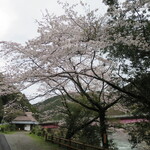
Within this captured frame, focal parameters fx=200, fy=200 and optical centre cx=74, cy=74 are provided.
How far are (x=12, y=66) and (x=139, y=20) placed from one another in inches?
196

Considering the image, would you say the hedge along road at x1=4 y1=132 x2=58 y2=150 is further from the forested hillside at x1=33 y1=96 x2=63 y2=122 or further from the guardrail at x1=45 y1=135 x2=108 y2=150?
the forested hillside at x1=33 y1=96 x2=63 y2=122

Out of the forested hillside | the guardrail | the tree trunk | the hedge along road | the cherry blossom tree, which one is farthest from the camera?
the forested hillside

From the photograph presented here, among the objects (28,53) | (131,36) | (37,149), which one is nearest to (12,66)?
(28,53)

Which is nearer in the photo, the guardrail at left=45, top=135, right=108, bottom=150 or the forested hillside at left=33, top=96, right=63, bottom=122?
the guardrail at left=45, top=135, right=108, bottom=150

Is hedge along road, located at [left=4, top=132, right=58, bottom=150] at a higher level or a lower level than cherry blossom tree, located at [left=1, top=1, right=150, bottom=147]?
lower

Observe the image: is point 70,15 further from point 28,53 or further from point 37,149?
point 37,149

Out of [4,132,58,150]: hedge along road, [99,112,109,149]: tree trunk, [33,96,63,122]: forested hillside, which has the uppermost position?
[33,96,63,122]: forested hillside

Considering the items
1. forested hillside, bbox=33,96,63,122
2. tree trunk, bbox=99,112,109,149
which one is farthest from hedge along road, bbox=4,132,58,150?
tree trunk, bbox=99,112,109,149

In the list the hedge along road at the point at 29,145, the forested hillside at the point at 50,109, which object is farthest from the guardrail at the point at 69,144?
the forested hillside at the point at 50,109

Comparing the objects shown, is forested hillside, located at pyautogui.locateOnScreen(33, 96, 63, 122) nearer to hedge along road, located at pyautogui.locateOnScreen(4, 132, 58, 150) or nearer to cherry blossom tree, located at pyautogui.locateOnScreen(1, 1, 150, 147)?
hedge along road, located at pyautogui.locateOnScreen(4, 132, 58, 150)

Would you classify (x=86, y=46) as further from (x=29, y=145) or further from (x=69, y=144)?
(x=29, y=145)

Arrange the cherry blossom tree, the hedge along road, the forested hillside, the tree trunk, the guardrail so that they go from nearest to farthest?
the cherry blossom tree → the tree trunk → the guardrail → the hedge along road → the forested hillside

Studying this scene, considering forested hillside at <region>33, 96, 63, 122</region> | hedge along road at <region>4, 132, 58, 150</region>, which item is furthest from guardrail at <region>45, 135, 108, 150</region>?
forested hillside at <region>33, 96, 63, 122</region>

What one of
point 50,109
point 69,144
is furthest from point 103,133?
point 50,109
